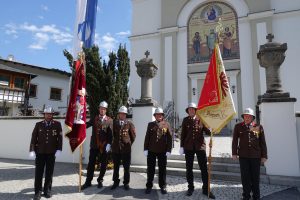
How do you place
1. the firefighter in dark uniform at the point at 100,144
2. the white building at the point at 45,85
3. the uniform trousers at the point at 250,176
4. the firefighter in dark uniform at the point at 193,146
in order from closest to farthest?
the uniform trousers at the point at 250,176
the firefighter in dark uniform at the point at 193,146
the firefighter in dark uniform at the point at 100,144
the white building at the point at 45,85

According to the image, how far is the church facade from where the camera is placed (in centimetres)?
1817

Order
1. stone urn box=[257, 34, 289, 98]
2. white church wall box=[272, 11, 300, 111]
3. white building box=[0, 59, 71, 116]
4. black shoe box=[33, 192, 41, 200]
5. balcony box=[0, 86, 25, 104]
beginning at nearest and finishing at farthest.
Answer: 1. black shoe box=[33, 192, 41, 200]
2. stone urn box=[257, 34, 289, 98]
3. white church wall box=[272, 11, 300, 111]
4. balcony box=[0, 86, 25, 104]
5. white building box=[0, 59, 71, 116]

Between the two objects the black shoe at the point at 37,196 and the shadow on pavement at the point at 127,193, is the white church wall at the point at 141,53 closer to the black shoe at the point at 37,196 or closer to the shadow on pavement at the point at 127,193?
the shadow on pavement at the point at 127,193

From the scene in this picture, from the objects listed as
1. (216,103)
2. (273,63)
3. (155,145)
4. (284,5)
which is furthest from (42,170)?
(284,5)

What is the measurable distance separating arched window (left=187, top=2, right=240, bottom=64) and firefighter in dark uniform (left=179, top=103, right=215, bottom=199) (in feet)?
46.3

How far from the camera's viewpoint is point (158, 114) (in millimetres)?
6348

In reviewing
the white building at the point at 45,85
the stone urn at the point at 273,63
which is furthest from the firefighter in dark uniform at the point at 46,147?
the white building at the point at 45,85

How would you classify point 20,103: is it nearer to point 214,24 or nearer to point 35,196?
point 214,24

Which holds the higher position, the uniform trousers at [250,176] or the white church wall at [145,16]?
the white church wall at [145,16]

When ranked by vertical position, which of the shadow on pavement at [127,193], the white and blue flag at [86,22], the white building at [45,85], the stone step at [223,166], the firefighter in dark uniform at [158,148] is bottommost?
the shadow on pavement at [127,193]

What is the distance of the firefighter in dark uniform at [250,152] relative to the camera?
17.6 ft

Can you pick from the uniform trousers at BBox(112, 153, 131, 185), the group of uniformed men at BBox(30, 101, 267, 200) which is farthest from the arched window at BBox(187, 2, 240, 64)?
the uniform trousers at BBox(112, 153, 131, 185)

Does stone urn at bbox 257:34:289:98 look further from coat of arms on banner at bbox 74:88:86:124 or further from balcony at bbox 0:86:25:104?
balcony at bbox 0:86:25:104

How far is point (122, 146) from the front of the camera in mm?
6348
